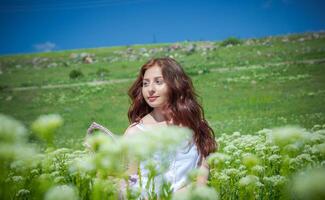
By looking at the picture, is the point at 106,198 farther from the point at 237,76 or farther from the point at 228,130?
the point at 237,76

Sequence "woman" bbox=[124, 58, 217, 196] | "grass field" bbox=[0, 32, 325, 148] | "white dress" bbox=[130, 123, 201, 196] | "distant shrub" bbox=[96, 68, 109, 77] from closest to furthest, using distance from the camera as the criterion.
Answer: "white dress" bbox=[130, 123, 201, 196], "woman" bbox=[124, 58, 217, 196], "grass field" bbox=[0, 32, 325, 148], "distant shrub" bbox=[96, 68, 109, 77]

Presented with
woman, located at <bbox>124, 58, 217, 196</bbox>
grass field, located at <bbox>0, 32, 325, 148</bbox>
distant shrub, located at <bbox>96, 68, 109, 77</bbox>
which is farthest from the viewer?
distant shrub, located at <bbox>96, 68, 109, 77</bbox>

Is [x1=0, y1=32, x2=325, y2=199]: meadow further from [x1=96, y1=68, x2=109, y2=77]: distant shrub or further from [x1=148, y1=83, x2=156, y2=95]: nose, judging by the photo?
[x1=148, y1=83, x2=156, y2=95]: nose

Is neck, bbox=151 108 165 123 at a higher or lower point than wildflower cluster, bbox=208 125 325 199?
higher

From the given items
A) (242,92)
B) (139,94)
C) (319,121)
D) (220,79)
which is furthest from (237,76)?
(139,94)

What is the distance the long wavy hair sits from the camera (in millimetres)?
3600

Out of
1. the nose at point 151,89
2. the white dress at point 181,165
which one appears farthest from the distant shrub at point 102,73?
the white dress at point 181,165

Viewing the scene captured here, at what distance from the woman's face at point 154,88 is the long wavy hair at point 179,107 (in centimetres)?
4

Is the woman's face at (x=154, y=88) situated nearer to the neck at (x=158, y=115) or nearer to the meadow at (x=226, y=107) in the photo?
the neck at (x=158, y=115)

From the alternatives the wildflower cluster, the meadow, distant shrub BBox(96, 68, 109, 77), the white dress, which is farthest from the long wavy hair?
distant shrub BBox(96, 68, 109, 77)

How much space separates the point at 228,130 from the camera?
10.9 metres

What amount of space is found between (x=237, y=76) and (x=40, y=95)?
1050 centimetres

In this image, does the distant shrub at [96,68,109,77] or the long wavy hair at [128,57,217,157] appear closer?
the long wavy hair at [128,57,217,157]

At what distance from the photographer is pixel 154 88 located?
358 centimetres
